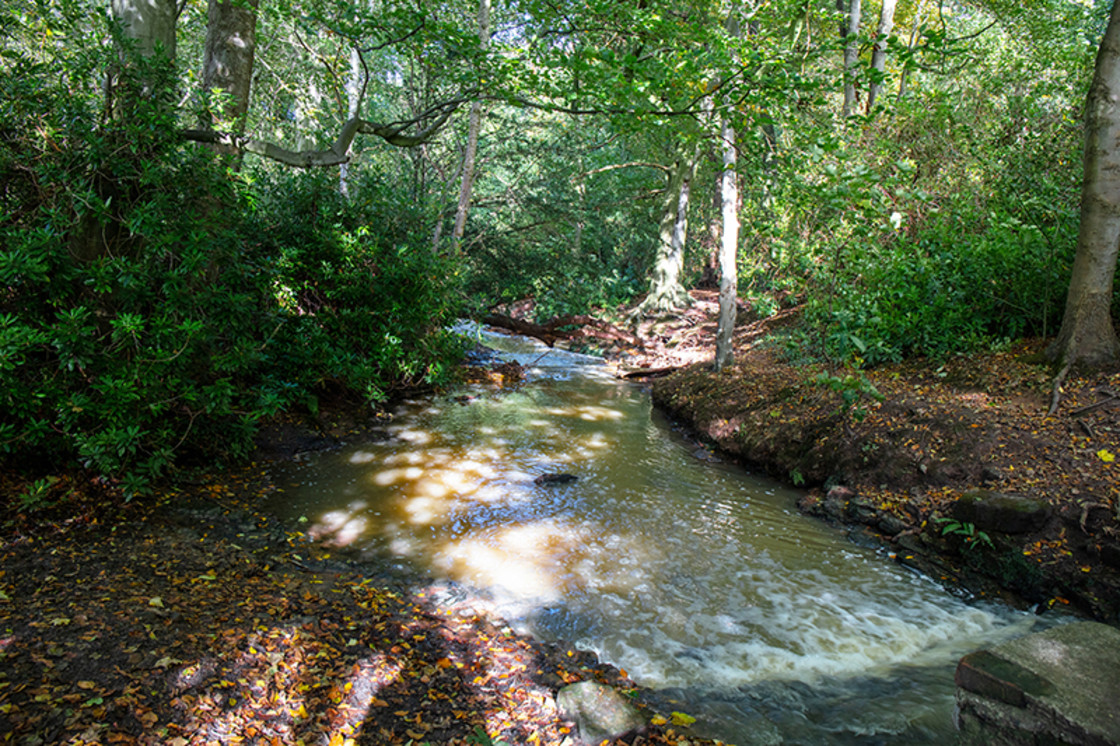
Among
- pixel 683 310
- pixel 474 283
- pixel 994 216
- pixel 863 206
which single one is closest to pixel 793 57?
pixel 863 206

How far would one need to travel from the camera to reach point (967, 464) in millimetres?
5961

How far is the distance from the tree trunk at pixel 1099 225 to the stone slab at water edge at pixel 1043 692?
495cm

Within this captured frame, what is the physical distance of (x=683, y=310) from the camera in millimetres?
18938

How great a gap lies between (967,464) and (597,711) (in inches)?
199

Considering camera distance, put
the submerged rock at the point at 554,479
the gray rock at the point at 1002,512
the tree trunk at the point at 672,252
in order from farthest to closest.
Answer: the tree trunk at the point at 672,252, the submerged rock at the point at 554,479, the gray rock at the point at 1002,512

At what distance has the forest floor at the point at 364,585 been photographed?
2.72 metres

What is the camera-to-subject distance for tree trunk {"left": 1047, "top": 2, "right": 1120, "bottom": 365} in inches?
241

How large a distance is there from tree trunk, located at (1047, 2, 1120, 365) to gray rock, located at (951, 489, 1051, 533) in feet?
7.92

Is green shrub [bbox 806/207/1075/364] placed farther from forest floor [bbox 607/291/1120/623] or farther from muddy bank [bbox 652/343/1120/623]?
muddy bank [bbox 652/343/1120/623]

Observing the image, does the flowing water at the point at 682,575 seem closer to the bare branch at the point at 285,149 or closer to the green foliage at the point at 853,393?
the green foliage at the point at 853,393

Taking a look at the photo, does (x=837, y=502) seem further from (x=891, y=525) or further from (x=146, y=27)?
(x=146, y=27)

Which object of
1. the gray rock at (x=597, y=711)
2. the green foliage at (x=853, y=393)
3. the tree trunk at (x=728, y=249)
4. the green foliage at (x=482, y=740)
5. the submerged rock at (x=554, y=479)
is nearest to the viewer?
the green foliage at (x=482, y=740)

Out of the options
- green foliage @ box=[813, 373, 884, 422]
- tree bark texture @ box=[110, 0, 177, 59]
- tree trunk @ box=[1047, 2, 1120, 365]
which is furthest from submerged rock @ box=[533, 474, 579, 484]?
tree bark texture @ box=[110, 0, 177, 59]

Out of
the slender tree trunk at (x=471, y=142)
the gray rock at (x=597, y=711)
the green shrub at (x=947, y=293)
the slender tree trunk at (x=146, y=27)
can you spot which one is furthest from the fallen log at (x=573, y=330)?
the gray rock at (x=597, y=711)
